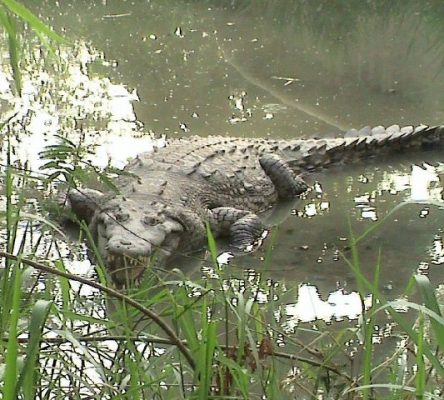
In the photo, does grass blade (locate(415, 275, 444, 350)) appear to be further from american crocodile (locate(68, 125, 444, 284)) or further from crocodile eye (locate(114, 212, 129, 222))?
crocodile eye (locate(114, 212, 129, 222))

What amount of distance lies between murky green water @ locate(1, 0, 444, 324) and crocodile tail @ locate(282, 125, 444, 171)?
0.09 m

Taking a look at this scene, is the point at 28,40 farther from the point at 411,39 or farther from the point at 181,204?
the point at 181,204

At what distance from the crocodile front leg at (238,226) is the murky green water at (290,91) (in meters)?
0.13

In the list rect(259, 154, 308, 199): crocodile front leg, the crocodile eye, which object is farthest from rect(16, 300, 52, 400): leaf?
rect(259, 154, 308, 199): crocodile front leg

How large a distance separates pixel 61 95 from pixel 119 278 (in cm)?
322

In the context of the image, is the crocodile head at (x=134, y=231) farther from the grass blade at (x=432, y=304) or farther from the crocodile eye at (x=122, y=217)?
the grass blade at (x=432, y=304)

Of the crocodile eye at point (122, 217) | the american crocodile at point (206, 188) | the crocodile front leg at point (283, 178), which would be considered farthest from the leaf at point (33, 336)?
the crocodile front leg at point (283, 178)

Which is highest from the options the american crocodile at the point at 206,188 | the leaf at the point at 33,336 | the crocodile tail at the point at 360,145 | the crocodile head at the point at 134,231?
the crocodile tail at the point at 360,145

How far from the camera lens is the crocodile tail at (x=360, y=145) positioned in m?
5.21

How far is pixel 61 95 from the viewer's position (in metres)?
6.33

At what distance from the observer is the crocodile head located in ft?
11.5

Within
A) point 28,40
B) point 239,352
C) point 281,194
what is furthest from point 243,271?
point 28,40

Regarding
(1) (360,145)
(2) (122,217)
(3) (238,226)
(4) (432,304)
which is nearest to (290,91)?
(1) (360,145)

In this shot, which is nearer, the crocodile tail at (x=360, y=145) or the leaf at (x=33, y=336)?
the leaf at (x=33, y=336)
